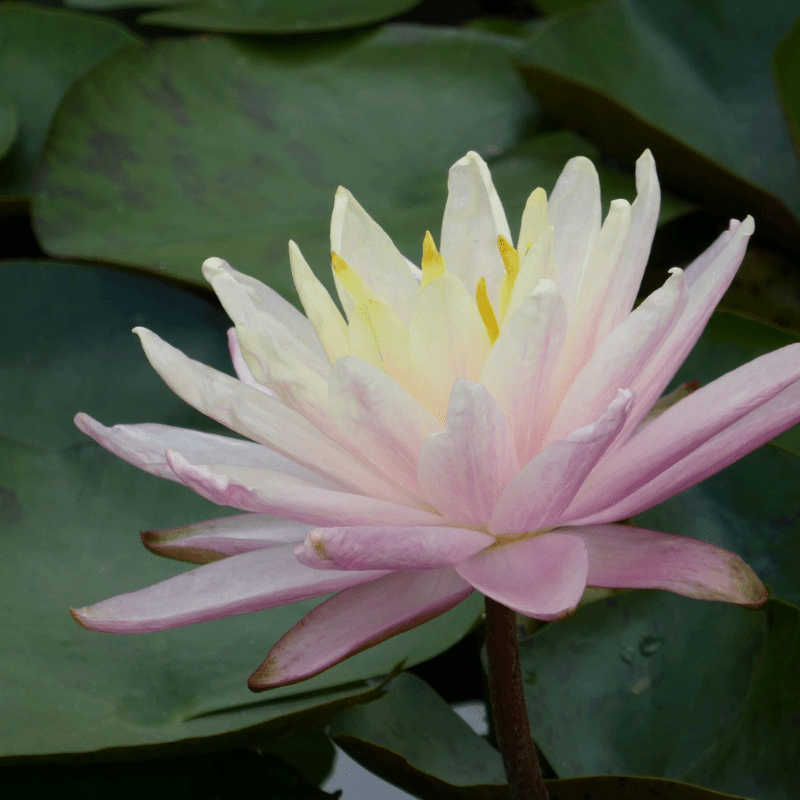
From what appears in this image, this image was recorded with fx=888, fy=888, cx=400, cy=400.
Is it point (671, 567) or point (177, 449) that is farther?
point (177, 449)

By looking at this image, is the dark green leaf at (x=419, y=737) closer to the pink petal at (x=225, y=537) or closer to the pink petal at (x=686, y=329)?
the pink petal at (x=225, y=537)

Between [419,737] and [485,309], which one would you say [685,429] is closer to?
[485,309]

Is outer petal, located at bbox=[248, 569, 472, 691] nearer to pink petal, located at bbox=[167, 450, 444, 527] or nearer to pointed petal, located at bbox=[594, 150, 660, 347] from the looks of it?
pink petal, located at bbox=[167, 450, 444, 527]

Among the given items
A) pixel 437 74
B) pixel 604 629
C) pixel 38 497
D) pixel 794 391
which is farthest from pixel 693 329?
pixel 437 74

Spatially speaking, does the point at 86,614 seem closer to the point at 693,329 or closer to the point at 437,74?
the point at 693,329

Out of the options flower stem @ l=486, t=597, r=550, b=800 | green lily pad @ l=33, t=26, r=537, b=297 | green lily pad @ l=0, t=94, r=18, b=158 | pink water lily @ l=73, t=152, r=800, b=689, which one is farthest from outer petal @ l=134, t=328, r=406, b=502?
green lily pad @ l=0, t=94, r=18, b=158

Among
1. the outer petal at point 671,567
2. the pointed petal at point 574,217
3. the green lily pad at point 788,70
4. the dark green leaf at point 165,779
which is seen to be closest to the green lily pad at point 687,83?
the green lily pad at point 788,70

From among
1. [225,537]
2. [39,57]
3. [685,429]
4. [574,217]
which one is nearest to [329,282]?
[574,217]
